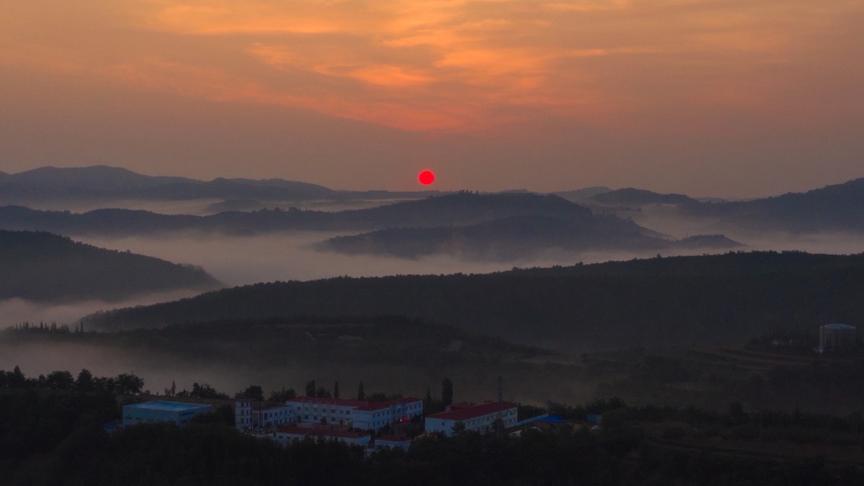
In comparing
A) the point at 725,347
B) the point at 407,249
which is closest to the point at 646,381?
the point at 725,347

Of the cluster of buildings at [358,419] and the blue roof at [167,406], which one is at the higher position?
the blue roof at [167,406]

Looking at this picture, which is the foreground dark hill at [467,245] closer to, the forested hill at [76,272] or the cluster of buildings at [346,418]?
the forested hill at [76,272]

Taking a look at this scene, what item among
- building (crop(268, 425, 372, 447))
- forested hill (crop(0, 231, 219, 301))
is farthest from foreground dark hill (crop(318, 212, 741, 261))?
building (crop(268, 425, 372, 447))

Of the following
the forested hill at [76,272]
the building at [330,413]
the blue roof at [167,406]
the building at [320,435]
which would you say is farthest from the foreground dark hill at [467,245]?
the building at [320,435]

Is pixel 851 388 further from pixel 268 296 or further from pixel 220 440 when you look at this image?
pixel 268 296

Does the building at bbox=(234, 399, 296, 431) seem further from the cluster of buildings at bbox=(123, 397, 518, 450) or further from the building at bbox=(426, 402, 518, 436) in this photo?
the building at bbox=(426, 402, 518, 436)

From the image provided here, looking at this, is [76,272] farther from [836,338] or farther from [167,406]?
[167,406]

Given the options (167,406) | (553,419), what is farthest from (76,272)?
(553,419)
